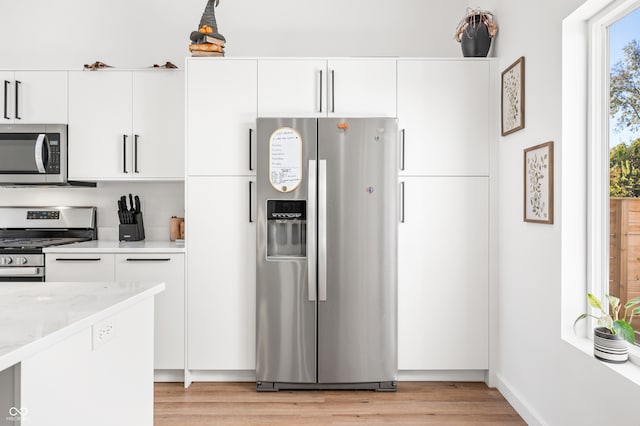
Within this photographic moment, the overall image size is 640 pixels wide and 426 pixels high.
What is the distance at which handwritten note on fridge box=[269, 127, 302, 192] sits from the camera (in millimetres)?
2789

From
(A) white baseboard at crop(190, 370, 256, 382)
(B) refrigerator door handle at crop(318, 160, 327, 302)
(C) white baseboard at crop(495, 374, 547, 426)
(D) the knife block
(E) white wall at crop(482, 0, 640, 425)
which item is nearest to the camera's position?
(E) white wall at crop(482, 0, 640, 425)

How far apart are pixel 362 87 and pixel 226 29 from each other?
137cm

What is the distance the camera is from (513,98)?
2.63 meters

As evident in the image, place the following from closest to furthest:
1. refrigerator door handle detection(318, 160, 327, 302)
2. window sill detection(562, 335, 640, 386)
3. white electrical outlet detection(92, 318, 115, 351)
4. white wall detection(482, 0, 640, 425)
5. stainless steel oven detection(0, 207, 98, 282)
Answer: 1. white electrical outlet detection(92, 318, 115, 351)
2. window sill detection(562, 335, 640, 386)
3. white wall detection(482, 0, 640, 425)
4. refrigerator door handle detection(318, 160, 327, 302)
5. stainless steel oven detection(0, 207, 98, 282)

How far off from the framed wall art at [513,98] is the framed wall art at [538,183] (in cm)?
23

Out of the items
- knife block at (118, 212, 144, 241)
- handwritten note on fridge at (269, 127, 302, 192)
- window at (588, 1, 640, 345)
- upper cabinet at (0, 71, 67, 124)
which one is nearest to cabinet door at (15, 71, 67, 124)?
upper cabinet at (0, 71, 67, 124)

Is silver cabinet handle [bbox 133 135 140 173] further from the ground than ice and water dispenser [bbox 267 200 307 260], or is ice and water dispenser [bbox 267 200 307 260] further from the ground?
silver cabinet handle [bbox 133 135 140 173]

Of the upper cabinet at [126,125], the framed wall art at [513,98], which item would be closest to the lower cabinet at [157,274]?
the upper cabinet at [126,125]

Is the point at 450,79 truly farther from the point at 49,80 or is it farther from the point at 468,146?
the point at 49,80

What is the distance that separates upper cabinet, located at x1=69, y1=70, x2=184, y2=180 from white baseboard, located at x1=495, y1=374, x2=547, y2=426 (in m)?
2.63

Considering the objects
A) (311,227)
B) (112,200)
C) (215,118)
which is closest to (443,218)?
(311,227)

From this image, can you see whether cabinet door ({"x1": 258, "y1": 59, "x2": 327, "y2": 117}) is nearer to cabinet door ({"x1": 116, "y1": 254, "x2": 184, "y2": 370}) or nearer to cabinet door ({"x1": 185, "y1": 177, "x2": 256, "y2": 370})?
cabinet door ({"x1": 185, "y1": 177, "x2": 256, "y2": 370})

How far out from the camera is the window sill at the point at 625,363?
164 centimetres

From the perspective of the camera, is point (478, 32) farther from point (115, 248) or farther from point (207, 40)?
point (115, 248)
